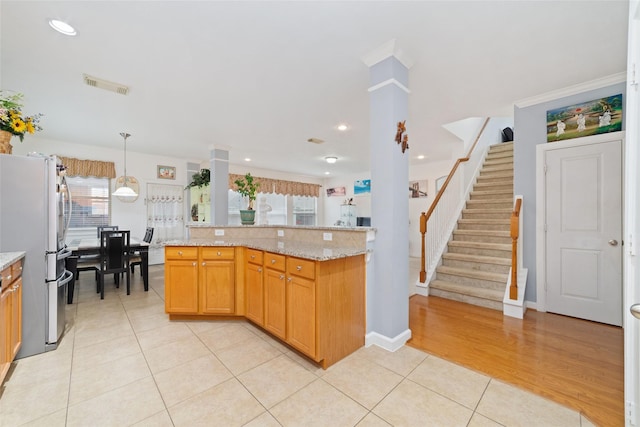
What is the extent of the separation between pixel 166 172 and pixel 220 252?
448 centimetres

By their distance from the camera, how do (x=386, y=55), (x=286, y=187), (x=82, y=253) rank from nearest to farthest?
(x=386, y=55) < (x=82, y=253) < (x=286, y=187)

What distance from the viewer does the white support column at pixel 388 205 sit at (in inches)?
90.7

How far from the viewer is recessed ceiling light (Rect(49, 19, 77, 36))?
198 centimetres

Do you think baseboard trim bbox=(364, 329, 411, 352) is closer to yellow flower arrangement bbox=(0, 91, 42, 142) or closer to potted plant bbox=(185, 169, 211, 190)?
yellow flower arrangement bbox=(0, 91, 42, 142)

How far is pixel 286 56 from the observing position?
2.42m

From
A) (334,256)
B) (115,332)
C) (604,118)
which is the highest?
(604,118)

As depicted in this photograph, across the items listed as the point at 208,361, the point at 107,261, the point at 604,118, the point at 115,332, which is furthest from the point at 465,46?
the point at 107,261

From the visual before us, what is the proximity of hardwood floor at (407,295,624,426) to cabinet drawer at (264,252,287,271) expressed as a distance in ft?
4.68

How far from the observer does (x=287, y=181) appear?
864 cm

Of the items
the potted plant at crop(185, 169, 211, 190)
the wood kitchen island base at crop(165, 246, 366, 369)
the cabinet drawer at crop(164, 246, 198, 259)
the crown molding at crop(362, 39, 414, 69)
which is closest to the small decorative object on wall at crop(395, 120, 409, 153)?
the crown molding at crop(362, 39, 414, 69)

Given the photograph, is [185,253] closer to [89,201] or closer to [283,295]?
[283,295]

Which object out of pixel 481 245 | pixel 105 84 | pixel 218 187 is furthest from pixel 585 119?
pixel 218 187

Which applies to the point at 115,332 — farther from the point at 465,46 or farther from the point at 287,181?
the point at 287,181

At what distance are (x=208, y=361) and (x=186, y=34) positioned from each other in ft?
8.84
